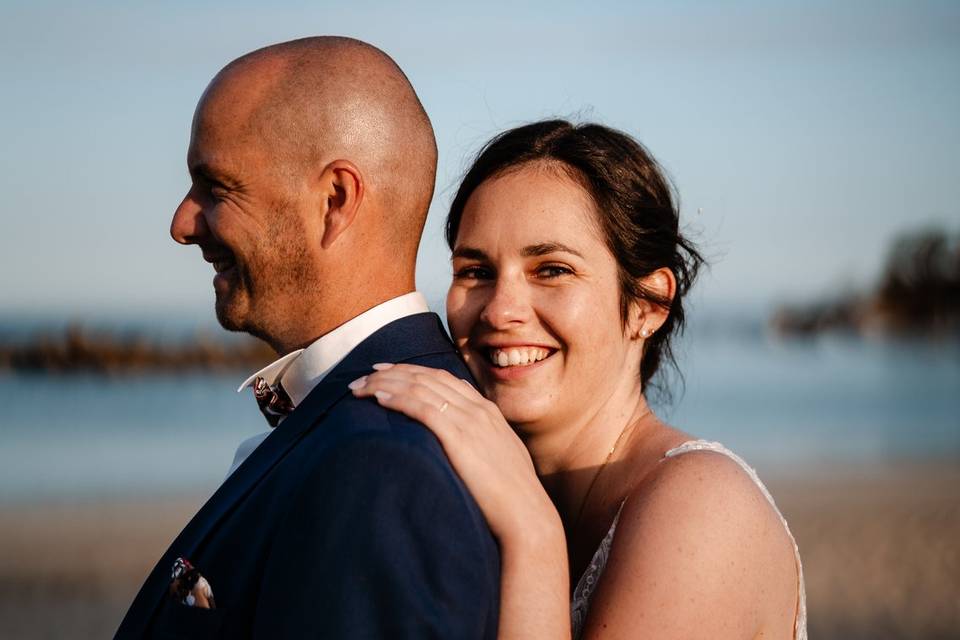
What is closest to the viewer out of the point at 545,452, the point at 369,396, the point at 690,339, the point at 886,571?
the point at 369,396

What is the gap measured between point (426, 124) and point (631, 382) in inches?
51.8

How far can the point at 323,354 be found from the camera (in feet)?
8.19

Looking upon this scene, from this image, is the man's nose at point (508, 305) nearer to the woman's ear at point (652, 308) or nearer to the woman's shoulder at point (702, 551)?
the woman's ear at point (652, 308)

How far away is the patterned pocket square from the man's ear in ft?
2.43

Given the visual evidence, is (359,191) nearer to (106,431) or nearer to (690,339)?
(690,339)

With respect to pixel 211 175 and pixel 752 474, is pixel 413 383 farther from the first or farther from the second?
pixel 752 474

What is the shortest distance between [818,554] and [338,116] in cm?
972

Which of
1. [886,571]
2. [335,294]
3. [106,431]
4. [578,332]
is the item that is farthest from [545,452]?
[106,431]

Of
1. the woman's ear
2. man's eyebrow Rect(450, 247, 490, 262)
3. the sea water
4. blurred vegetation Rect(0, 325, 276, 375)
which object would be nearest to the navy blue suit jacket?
man's eyebrow Rect(450, 247, 490, 262)

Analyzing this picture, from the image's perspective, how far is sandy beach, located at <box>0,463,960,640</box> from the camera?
900 cm

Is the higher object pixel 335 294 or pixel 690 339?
pixel 335 294

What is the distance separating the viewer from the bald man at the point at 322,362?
2006mm

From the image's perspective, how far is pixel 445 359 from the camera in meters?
2.66

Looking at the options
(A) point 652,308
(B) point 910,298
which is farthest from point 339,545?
(B) point 910,298
